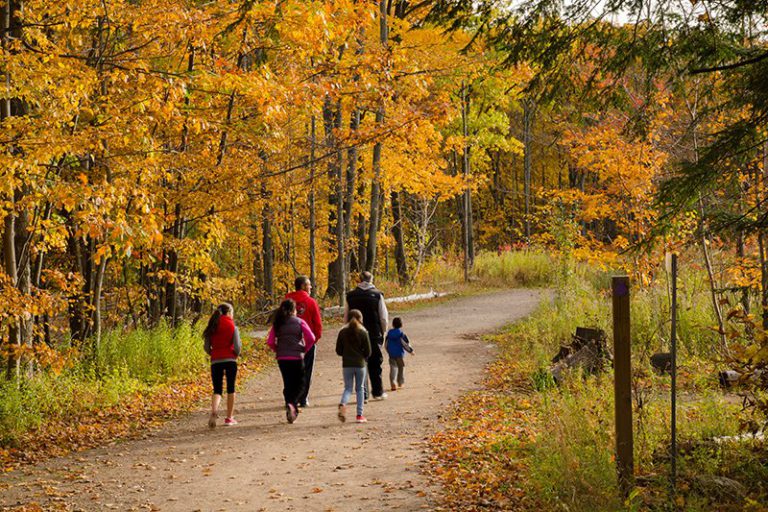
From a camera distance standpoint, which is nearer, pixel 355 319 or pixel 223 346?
pixel 223 346

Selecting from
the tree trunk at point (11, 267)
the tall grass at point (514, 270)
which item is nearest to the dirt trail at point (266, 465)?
the tree trunk at point (11, 267)

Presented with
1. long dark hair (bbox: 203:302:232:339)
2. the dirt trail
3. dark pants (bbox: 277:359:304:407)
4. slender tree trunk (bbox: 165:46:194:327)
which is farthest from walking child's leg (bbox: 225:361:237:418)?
slender tree trunk (bbox: 165:46:194:327)

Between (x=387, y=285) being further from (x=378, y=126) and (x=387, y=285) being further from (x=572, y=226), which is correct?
(x=378, y=126)

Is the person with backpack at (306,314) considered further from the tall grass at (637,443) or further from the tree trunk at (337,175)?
the tree trunk at (337,175)

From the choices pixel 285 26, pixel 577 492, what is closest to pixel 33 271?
pixel 285 26

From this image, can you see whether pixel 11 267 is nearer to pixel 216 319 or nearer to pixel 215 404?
pixel 216 319

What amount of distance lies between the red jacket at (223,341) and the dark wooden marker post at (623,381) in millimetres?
6044

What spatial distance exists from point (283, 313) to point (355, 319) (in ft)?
3.28

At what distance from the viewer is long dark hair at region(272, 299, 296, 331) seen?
11.1 meters

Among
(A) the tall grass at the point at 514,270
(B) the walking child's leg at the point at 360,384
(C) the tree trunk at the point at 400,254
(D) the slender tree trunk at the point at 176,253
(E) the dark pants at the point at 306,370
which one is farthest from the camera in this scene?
(A) the tall grass at the point at 514,270

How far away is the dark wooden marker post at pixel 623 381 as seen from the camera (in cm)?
627

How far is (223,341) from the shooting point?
36.1ft

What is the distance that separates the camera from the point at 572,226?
18.0 m

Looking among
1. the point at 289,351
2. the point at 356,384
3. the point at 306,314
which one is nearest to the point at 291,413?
the point at 289,351
